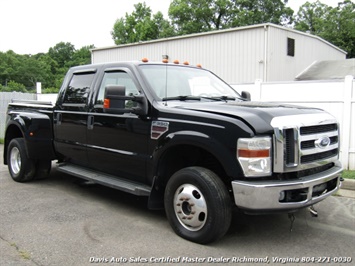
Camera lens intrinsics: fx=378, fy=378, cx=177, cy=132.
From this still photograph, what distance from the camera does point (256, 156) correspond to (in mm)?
3514

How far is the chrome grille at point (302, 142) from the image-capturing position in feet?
11.7

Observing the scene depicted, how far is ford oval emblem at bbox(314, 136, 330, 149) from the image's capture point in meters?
3.90

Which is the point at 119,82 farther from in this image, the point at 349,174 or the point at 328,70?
the point at 328,70

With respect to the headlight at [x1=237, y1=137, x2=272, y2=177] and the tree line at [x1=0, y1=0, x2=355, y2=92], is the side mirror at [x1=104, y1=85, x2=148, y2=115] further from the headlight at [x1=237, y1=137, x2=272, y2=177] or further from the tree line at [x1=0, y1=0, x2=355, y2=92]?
the tree line at [x1=0, y1=0, x2=355, y2=92]

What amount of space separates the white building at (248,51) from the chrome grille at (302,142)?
10220 mm

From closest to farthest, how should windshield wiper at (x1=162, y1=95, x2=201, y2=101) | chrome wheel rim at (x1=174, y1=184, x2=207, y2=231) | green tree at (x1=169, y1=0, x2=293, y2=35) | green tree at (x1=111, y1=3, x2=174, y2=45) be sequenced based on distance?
chrome wheel rim at (x1=174, y1=184, x2=207, y2=231)
windshield wiper at (x1=162, y1=95, x2=201, y2=101)
green tree at (x1=169, y1=0, x2=293, y2=35)
green tree at (x1=111, y1=3, x2=174, y2=45)

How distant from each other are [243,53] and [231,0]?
2798 cm

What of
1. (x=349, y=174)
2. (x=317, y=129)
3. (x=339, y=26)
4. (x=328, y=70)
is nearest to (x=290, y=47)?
(x=328, y=70)

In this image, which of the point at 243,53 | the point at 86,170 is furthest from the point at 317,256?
the point at 243,53

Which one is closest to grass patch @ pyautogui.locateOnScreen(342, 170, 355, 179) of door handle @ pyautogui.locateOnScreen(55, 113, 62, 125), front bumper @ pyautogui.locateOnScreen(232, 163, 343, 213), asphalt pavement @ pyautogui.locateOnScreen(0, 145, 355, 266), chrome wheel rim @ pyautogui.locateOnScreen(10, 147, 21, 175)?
asphalt pavement @ pyautogui.locateOnScreen(0, 145, 355, 266)

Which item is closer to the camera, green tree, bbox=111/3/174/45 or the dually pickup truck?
the dually pickup truck

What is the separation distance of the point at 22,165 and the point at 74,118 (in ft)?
5.23

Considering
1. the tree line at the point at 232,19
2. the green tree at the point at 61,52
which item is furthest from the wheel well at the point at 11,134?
the green tree at the point at 61,52

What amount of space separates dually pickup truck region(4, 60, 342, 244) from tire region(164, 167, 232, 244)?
1 cm
